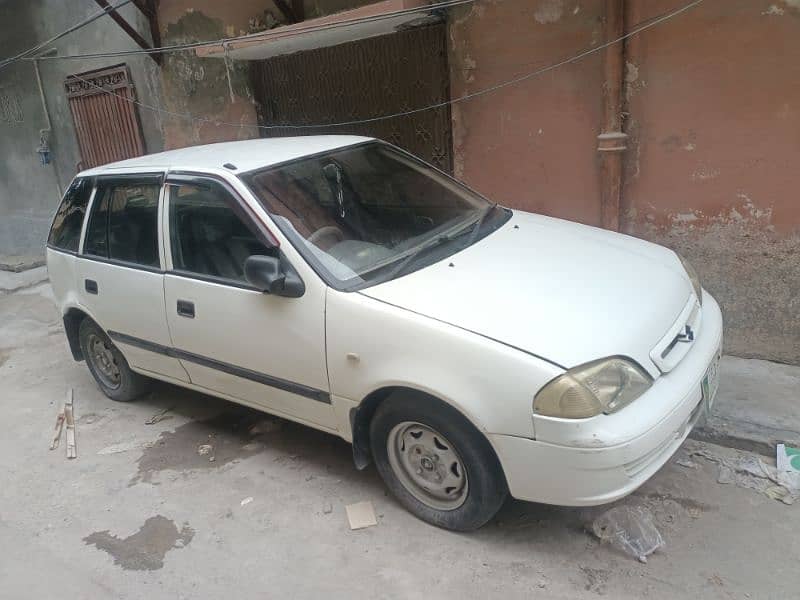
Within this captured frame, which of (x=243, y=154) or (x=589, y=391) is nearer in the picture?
(x=589, y=391)

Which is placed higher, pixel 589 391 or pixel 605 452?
pixel 589 391

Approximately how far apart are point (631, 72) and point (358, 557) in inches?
140

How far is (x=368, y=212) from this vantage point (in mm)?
3430

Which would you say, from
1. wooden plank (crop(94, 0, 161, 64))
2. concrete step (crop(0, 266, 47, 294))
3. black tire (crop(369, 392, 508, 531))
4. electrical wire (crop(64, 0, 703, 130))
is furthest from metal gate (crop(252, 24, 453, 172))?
concrete step (crop(0, 266, 47, 294))

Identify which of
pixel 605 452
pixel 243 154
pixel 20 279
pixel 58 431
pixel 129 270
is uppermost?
pixel 243 154

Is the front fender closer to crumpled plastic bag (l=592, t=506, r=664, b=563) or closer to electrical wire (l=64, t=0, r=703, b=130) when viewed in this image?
crumpled plastic bag (l=592, t=506, r=664, b=563)

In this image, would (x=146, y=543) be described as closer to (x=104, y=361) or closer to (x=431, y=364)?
(x=431, y=364)

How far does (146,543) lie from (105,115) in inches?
293

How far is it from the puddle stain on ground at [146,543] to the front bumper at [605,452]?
5.56 feet

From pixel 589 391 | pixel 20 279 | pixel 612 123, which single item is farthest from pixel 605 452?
pixel 20 279

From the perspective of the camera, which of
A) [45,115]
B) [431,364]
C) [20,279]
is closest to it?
[431,364]

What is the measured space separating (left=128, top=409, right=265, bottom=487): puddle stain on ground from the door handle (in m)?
0.92

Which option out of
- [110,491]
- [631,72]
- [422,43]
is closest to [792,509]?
[631,72]

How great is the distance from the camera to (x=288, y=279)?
3.00 metres
